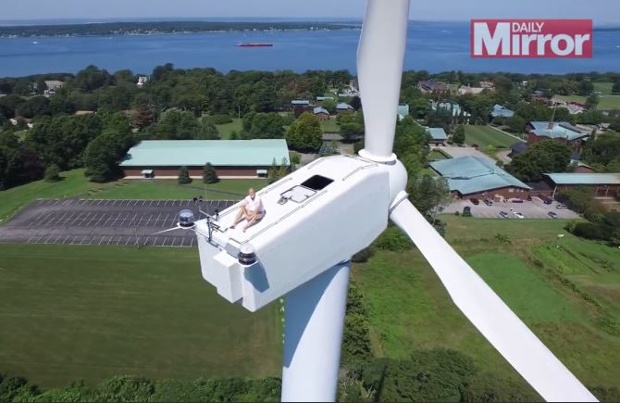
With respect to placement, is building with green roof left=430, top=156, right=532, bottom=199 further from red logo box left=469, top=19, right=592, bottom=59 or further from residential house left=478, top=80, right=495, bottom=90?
residential house left=478, top=80, right=495, bottom=90

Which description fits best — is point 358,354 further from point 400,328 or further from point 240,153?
point 240,153

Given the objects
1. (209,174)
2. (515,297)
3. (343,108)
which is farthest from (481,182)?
(343,108)

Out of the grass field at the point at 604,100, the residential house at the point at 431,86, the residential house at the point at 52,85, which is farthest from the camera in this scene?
the residential house at the point at 52,85

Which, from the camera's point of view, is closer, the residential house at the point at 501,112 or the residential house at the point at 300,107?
the residential house at the point at 501,112

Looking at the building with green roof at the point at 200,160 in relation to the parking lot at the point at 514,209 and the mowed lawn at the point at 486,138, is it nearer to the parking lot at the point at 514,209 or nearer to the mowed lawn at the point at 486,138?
the parking lot at the point at 514,209

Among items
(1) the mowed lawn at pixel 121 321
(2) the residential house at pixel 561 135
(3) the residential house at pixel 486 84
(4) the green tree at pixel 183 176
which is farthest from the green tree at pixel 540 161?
(3) the residential house at pixel 486 84

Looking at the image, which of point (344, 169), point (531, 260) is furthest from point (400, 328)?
point (344, 169)

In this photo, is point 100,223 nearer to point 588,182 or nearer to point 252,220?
point 252,220

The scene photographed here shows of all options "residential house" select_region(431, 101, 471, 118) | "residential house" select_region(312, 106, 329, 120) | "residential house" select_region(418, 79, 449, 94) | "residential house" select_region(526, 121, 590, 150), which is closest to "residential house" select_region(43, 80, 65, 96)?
"residential house" select_region(312, 106, 329, 120)
